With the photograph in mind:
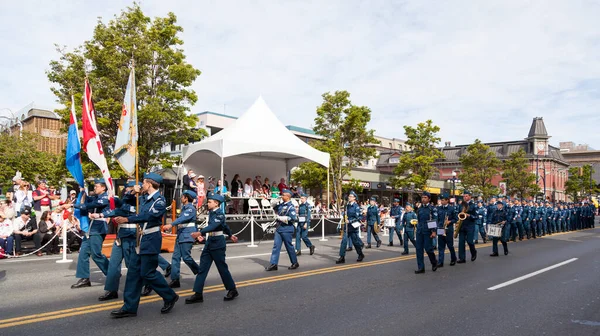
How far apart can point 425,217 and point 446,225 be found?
5.14ft

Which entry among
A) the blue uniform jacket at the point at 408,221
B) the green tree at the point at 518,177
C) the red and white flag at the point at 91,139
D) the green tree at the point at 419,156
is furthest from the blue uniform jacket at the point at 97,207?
the green tree at the point at 518,177

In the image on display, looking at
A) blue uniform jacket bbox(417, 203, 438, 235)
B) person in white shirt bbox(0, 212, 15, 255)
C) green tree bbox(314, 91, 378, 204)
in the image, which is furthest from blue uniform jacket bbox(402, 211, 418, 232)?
green tree bbox(314, 91, 378, 204)

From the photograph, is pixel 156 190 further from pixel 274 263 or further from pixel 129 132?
pixel 129 132

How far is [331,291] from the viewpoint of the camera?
7.91 metres

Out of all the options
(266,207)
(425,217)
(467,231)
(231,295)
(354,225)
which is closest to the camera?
(231,295)

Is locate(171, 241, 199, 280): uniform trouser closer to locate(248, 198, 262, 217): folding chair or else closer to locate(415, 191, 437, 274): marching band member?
locate(415, 191, 437, 274): marching band member

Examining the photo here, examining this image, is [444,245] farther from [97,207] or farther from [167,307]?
[97,207]

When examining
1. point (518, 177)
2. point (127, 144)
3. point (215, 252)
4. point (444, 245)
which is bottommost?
point (444, 245)

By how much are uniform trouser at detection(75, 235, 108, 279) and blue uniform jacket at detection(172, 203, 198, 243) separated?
1313mm

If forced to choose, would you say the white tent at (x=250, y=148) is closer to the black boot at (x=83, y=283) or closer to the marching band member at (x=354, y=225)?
the marching band member at (x=354, y=225)

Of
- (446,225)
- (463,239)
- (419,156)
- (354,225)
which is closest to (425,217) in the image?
(446,225)

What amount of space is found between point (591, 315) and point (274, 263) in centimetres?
596

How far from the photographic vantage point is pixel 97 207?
7777 mm

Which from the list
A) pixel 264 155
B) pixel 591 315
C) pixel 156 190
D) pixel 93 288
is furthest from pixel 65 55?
pixel 591 315
